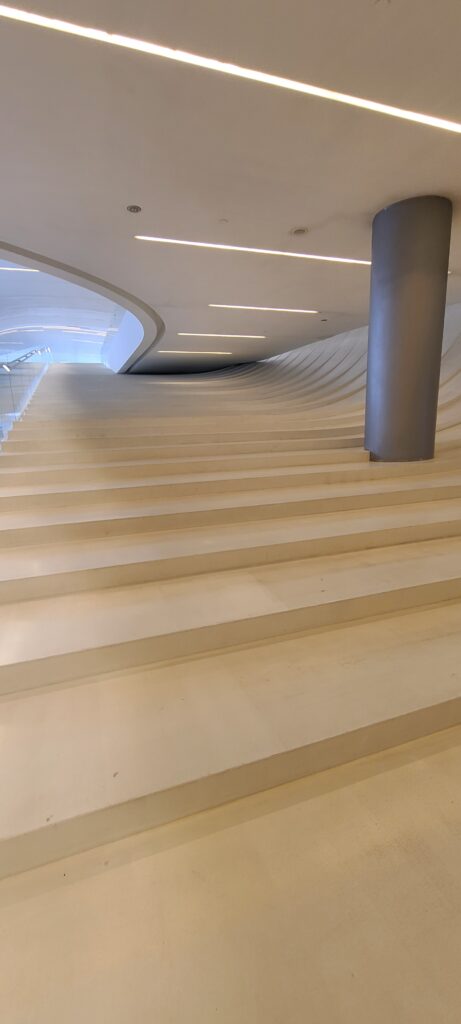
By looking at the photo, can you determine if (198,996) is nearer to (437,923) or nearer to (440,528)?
(437,923)

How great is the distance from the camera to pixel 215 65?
2049 mm

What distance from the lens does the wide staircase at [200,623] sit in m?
1.31

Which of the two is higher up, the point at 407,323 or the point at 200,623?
the point at 407,323

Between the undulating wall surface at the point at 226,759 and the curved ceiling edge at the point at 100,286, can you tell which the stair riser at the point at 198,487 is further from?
the curved ceiling edge at the point at 100,286

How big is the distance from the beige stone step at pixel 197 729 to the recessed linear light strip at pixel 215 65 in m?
2.67

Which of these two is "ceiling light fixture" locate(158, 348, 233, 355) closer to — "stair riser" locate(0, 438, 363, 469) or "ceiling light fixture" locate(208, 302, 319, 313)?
"ceiling light fixture" locate(208, 302, 319, 313)

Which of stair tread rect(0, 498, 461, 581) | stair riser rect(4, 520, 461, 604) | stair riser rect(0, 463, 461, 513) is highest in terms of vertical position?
stair riser rect(0, 463, 461, 513)

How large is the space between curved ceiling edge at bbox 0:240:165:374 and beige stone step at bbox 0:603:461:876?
4.59 meters

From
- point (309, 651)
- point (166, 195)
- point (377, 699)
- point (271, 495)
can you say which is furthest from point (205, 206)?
point (377, 699)

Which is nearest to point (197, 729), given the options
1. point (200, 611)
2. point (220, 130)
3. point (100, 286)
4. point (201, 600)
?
point (200, 611)

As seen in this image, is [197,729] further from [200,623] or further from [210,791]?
[200,623]

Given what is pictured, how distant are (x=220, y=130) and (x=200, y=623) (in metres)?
2.75

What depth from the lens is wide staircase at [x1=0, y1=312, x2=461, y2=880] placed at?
1309 millimetres

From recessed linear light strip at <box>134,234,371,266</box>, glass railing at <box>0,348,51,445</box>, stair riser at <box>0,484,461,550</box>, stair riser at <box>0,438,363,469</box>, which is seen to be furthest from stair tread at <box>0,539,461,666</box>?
recessed linear light strip at <box>134,234,371,266</box>
